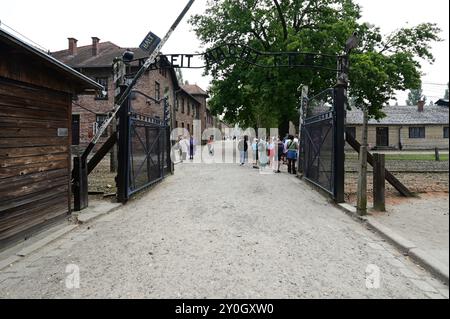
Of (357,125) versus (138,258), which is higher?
(357,125)

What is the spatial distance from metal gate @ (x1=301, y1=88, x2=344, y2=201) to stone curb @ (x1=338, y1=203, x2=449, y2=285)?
1785 mm

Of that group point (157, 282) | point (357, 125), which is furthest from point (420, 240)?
point (357, 125)

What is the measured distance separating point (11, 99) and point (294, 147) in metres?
11.3

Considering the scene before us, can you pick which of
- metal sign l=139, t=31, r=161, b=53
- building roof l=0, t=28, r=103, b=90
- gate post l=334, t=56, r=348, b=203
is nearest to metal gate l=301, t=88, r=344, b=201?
gate post l=334, t=56, r=348, b=203

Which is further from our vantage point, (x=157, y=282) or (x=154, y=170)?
(x=154, y=170)

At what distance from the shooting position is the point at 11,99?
4.94 meters

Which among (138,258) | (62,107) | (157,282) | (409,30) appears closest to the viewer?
(157,282)

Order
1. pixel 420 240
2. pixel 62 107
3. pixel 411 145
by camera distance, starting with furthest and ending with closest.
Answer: pixel 411 145
pixel 62 107
pixel 420 240

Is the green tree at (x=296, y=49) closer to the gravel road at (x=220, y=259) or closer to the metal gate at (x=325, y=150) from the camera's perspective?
the metal gate at (x=325, y=150)

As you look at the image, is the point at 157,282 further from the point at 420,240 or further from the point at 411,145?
the point at 411,145

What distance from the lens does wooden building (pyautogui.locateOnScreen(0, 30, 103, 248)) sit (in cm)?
473

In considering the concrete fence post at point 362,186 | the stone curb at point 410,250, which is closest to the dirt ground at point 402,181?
the concrete fence post at point 362,186

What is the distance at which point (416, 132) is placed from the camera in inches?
1476
